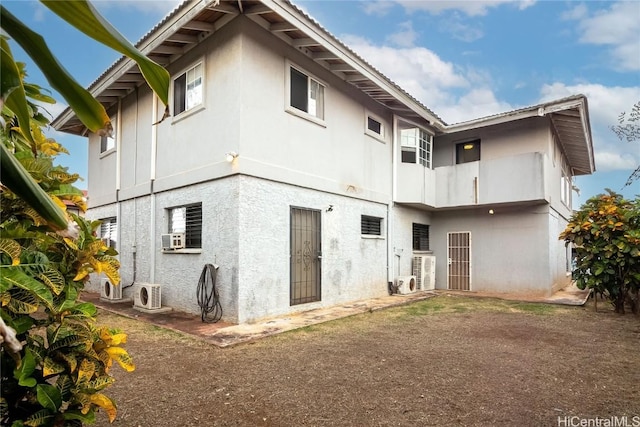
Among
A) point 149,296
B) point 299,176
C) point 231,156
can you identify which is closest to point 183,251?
point 149,296

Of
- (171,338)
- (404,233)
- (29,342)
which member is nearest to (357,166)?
(404,233)

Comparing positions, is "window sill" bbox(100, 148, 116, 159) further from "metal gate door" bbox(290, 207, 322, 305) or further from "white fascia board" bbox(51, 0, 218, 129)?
"metal gate door" bbox(290, 207, 322, 305)

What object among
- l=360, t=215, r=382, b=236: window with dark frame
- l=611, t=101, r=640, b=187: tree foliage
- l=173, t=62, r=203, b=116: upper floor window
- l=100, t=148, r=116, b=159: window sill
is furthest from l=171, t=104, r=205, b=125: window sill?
l=611, t=101, r=640, b=187: tree foliage

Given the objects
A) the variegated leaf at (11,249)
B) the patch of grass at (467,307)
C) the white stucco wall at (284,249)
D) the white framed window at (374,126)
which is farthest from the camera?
the white framed window at (374,126)

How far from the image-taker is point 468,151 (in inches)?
523

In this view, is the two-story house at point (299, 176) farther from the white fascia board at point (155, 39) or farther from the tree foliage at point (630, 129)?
the tree foliage at point (630, 129)

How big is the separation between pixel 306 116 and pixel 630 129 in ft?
20.1

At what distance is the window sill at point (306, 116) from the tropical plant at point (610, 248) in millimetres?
6679

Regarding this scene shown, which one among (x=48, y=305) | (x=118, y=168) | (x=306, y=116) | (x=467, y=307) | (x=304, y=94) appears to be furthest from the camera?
(x=118, y=168)

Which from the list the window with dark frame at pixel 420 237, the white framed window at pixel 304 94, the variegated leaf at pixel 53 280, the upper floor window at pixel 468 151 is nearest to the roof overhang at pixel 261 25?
the white framed window at pixel 304 94

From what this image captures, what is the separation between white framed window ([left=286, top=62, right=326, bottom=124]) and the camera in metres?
8.22

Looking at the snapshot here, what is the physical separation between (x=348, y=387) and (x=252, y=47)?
6447 millimetres

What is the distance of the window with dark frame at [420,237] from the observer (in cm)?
1286

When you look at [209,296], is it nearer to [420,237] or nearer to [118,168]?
[118,168]
